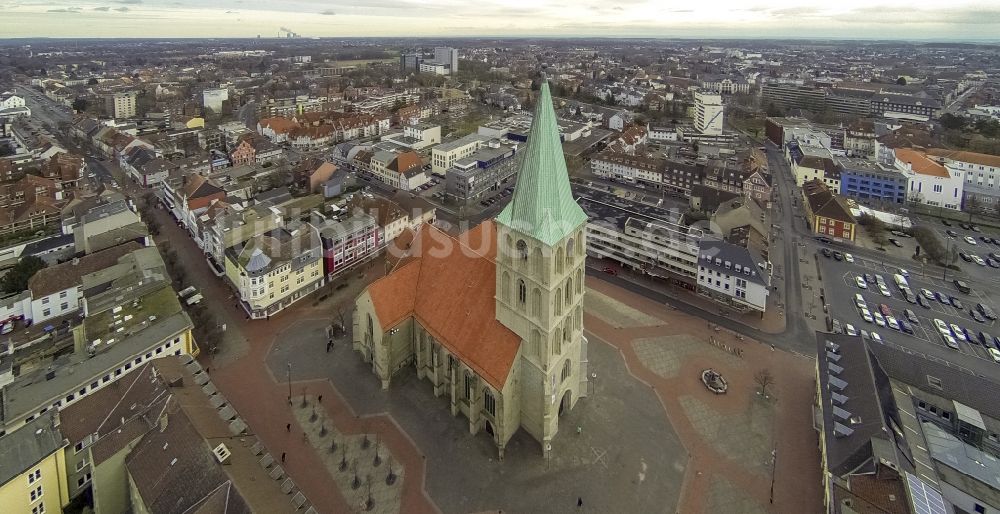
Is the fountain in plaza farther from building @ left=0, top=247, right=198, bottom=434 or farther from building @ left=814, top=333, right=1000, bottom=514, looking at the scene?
building @ left=0, top=247, right=198, bottom=434

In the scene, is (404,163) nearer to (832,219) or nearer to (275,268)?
(275,268)

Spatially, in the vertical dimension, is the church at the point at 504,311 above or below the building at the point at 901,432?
above

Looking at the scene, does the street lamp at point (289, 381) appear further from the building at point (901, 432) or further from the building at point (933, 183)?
the building at point (933, 183)

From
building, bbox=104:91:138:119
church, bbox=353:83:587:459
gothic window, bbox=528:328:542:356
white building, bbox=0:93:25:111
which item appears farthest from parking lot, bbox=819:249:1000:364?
white building, bbox=0:93:25:111

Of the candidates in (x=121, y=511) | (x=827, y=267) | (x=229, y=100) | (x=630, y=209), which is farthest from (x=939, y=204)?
(x=229, y=100)

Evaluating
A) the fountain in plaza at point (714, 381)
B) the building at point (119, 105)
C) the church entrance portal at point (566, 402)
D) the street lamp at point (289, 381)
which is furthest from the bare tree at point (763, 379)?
the building at point (119, 105)

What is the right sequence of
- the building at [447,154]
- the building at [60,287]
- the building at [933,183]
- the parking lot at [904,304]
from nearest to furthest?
the building at [60,287], the parking lot at [904,304], the building at [933,183], the building at [447,154]

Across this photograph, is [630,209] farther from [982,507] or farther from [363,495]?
[363,495]
